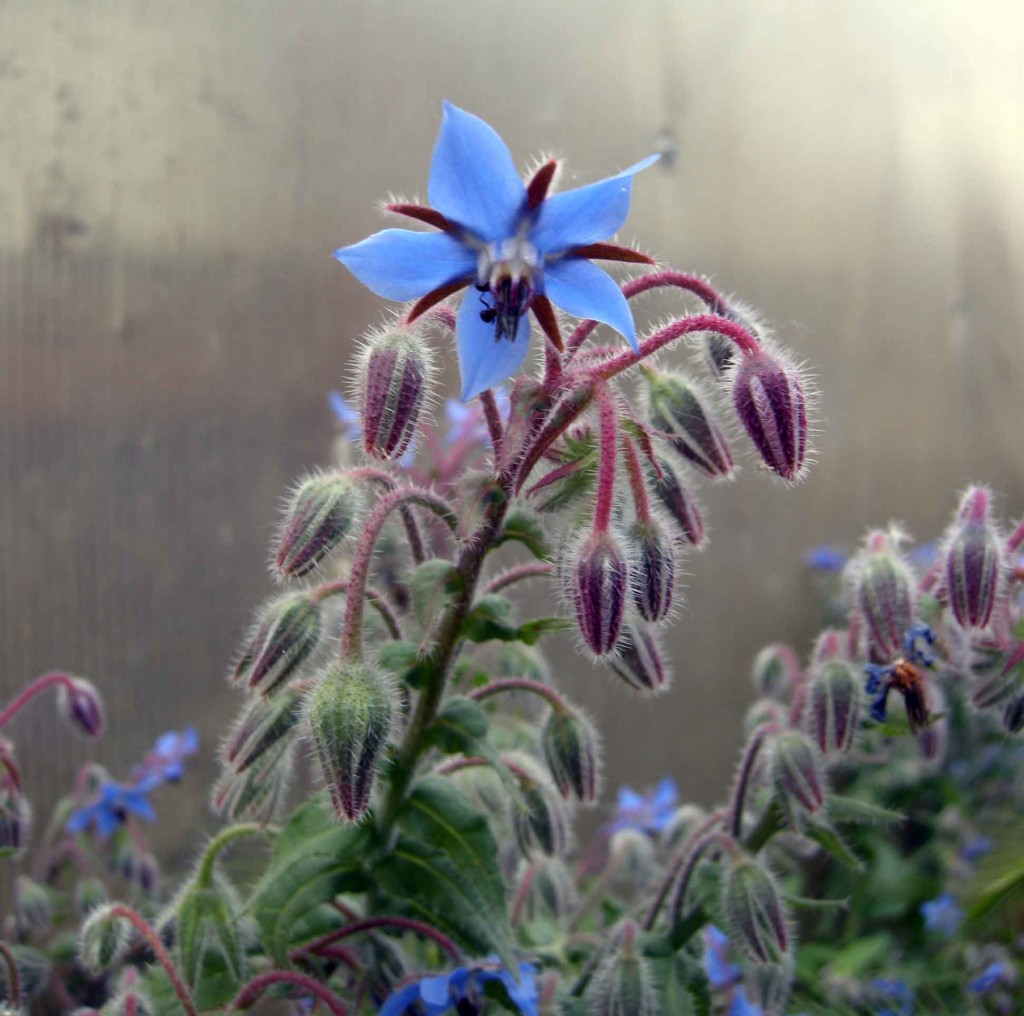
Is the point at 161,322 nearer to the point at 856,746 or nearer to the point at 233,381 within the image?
the point at 233,381

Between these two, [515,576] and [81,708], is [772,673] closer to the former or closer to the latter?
[515,576]

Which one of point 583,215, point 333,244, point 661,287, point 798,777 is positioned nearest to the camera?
point 583,215

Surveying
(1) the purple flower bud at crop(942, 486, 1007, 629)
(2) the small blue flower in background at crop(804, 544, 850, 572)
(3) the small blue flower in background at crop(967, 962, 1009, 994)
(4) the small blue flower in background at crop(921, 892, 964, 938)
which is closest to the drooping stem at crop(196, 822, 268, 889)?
(1) the purple flower bud at crop(942, 486, 1007, 629)

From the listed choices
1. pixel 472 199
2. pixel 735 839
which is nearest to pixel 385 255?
pixel 472 199

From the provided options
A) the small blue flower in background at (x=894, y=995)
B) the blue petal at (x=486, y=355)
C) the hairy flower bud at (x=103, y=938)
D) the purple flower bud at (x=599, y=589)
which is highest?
the blue petal at (x=486, y=355)

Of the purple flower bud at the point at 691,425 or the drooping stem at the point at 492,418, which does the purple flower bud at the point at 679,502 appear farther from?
the drooping stem at the point at 492,418

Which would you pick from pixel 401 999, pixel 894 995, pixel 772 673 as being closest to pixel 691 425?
pixel 401 999

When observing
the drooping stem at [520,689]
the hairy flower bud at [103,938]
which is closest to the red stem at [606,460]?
the drooping stem at [520,689]
